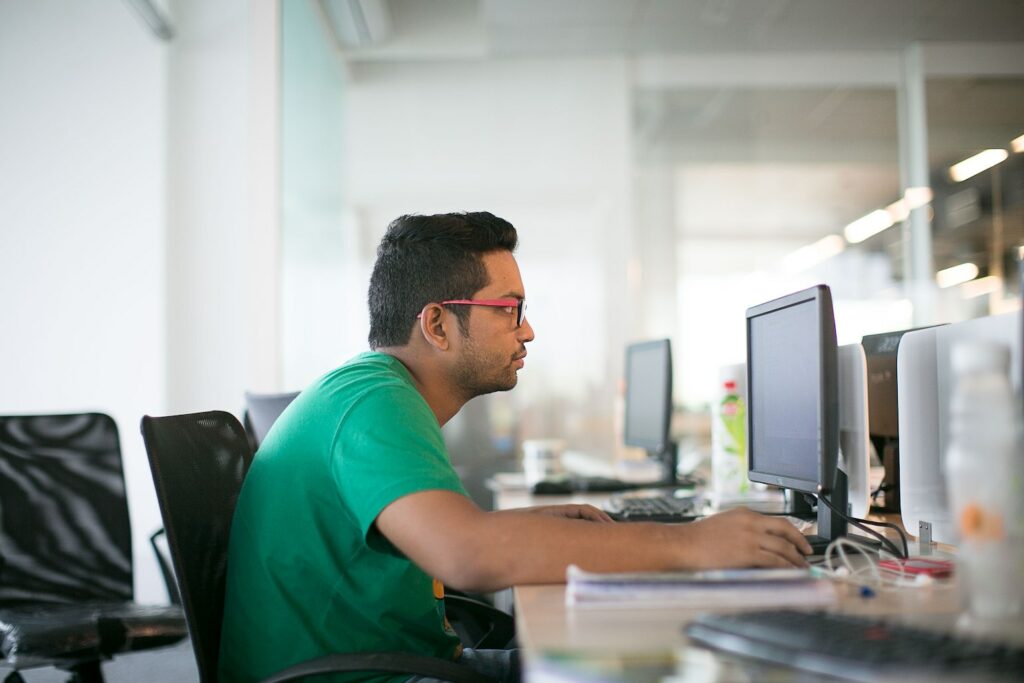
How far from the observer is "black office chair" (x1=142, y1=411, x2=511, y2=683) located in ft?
3.95

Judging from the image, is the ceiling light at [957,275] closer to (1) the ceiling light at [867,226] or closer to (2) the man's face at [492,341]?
(1) the ceiling light at [867,226]

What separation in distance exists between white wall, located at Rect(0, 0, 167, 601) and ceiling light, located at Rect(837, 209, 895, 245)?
3.52 m

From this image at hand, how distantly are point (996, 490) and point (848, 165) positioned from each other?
4.27m

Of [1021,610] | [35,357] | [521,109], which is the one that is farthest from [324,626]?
[521,109]

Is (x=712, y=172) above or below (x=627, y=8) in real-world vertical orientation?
below

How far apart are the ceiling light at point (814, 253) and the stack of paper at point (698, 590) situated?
3.96m

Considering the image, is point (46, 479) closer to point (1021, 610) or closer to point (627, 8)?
point (1021, 610)

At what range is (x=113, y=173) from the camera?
4477 millimetres

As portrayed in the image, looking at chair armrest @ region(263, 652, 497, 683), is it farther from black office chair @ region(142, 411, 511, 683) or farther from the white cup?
the white cup

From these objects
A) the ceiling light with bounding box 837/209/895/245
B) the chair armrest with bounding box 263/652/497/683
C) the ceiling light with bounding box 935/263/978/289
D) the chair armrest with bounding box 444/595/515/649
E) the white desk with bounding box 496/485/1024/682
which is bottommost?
the chair armrest with bounding box 444/595/515/649

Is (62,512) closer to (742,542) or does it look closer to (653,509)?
(653,509)

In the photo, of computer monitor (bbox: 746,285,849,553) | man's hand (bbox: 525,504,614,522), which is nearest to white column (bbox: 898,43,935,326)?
computer monitor (bbox: 746,285,849,553)

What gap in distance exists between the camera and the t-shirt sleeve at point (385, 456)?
1.26m

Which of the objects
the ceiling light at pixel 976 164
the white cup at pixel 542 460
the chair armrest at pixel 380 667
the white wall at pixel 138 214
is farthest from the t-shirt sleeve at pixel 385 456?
the ceiling light at pixel 976 164
